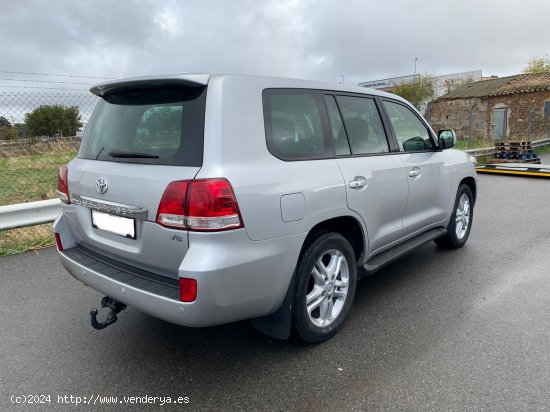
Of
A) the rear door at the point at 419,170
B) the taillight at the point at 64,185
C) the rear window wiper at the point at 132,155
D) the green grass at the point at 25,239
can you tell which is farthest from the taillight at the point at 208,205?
the green grass at the point at 25,239

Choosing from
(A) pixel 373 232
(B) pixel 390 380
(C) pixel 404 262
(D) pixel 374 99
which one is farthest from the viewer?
(C) pixel 404 262

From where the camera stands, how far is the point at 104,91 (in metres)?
2.83

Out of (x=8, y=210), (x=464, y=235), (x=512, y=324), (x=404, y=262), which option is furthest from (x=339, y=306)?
(x=8, y=210)

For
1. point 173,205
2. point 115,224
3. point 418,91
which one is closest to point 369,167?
point 173,205

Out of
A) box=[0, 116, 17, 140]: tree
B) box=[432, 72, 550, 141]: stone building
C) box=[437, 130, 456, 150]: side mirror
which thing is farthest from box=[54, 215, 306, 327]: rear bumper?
box=[432, 72, 550, 141]: stone building

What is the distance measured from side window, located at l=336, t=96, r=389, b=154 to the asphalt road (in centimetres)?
133

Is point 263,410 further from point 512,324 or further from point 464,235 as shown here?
point 464,235

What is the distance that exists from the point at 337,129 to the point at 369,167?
0.39m

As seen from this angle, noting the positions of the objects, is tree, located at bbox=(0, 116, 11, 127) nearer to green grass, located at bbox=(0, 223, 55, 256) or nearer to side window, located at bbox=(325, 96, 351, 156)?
green grass, located at bbox=(0, 223, 55, 256)

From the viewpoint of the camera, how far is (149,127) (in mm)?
2545

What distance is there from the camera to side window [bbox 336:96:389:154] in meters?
3.24

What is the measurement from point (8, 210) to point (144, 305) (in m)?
3.46

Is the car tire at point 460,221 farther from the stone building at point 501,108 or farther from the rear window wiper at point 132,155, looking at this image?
the stone building at point 501,108

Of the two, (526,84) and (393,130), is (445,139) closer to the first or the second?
(393,130)
